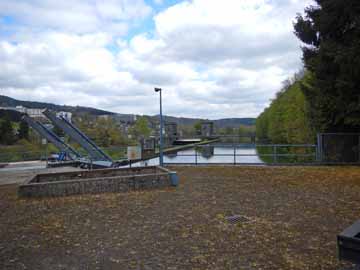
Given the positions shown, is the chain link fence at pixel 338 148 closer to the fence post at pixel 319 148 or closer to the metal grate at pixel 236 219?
the fence post at pixel 319 148

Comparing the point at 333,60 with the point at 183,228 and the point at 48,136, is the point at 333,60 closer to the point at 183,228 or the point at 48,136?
the point at 183,228

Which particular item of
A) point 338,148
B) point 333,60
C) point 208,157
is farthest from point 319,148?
point 208,157

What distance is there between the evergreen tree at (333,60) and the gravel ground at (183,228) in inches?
175

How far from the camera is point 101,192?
8.99 m

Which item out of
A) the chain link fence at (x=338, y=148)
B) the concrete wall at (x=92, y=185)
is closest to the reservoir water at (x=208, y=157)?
the chain link fence at (x=338, y=148)

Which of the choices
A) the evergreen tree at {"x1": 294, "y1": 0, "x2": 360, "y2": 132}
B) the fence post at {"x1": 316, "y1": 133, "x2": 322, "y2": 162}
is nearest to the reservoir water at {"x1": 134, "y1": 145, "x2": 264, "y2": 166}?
the fence post at {"x1": 316, "y1": 133, "x2": 322, "y2": 162}

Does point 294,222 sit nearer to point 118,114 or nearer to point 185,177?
point 185,177

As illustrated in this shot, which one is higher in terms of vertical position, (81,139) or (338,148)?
(81,139)

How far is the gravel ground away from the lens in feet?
13.0

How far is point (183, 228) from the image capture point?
210 inches

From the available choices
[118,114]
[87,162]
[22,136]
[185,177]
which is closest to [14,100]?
[118,114]

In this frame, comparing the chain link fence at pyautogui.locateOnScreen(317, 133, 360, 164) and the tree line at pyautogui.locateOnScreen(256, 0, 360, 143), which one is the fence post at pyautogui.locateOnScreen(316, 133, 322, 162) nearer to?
the chain link fence at pyautogui.locateOnScreen(317, 133, 360, 164)

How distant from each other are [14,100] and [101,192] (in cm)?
7621

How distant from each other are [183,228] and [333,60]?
1050 cm
